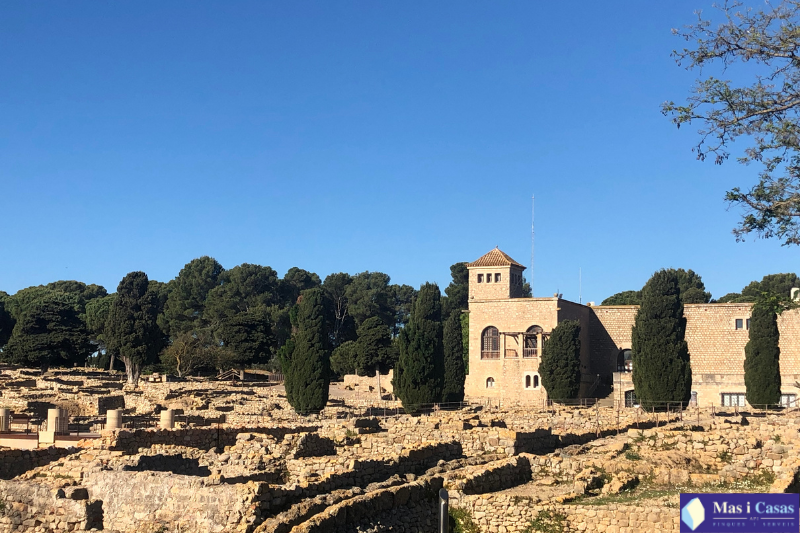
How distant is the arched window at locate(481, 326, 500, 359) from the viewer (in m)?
54.1

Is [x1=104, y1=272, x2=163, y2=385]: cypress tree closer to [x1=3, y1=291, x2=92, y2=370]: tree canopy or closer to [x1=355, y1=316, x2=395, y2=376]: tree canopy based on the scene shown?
[x1=3, y1=291, x2=92, y2=370]: tree canopy

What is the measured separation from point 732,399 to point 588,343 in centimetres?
930

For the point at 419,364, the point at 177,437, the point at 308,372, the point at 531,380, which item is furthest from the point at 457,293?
the point at 177,437

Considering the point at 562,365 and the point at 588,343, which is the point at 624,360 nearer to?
the point at 588,343

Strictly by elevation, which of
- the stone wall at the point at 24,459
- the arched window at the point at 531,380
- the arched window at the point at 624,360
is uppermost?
the arched window at the point at 624,360

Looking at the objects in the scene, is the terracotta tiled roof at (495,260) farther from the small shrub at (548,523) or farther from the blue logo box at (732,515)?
the blue logo box at (732,515)

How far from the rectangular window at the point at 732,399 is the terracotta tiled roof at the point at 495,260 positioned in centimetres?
1477

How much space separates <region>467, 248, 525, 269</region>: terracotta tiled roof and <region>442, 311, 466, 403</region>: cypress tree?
4.24 metres

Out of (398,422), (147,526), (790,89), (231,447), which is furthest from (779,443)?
(147,526)

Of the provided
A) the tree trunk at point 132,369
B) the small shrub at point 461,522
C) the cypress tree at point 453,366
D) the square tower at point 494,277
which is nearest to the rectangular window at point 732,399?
the square tower at point 494,277

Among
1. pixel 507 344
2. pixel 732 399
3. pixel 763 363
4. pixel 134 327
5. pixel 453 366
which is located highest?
pixel 134 327

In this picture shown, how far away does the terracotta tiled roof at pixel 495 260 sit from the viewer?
2206 inches

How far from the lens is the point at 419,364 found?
41.2m

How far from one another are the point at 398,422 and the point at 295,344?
577 inches
